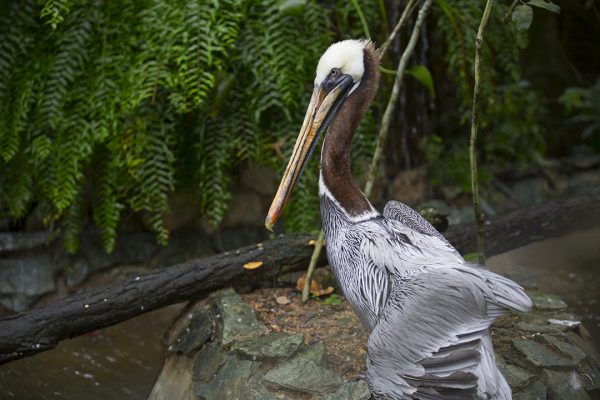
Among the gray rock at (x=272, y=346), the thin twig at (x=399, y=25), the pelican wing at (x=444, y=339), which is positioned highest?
the thin twig at (x=399, y=25)

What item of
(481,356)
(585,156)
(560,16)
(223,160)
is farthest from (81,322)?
(560,16)

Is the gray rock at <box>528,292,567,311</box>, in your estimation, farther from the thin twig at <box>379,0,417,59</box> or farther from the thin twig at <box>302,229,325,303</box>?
the thin twig at <box>379,0,417,59</box>

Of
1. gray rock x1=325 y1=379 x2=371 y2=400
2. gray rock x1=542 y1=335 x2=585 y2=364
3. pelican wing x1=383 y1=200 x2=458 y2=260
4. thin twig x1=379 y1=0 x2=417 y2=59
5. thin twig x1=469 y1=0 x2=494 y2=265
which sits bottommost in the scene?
gray rock x1=542 y1=335 x2=585 y2=364

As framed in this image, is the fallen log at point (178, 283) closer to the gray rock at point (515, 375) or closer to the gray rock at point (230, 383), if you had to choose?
the gray rock at point (230, 383)

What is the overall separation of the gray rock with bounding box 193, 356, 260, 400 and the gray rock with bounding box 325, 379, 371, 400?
432 millimetres

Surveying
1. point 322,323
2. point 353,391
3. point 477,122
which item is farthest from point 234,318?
point 477,122

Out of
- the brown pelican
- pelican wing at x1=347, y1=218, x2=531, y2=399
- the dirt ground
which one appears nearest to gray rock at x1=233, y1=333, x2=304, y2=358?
the dirt ground

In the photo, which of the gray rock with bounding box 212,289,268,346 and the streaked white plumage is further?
the gray rock with bounding box 212,289,268,346

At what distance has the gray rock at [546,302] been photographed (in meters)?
3.94

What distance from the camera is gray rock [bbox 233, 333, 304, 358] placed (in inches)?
133

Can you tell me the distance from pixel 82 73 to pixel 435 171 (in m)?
3.35

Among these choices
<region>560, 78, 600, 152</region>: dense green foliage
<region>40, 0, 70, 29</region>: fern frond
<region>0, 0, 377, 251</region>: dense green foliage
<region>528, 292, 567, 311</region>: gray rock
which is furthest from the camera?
<region>560, 78, 600, 152</region>: dense green foliage

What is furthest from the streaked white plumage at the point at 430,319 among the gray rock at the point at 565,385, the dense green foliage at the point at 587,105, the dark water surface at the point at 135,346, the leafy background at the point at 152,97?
the dense green foliage at the point at 587,105

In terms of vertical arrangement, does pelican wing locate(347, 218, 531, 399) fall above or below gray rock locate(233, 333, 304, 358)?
above
